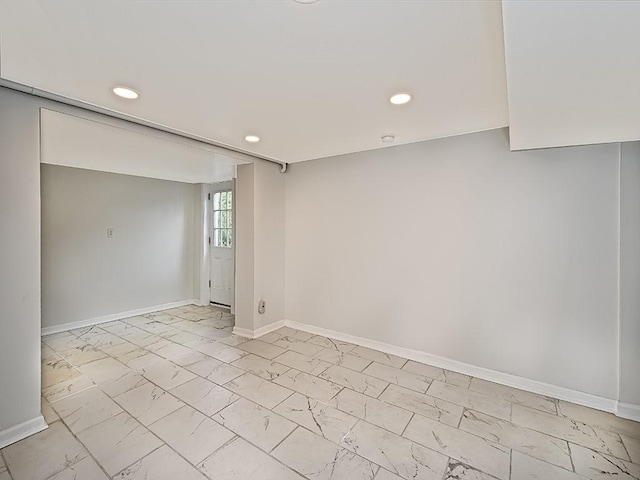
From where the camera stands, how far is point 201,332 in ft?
12.8

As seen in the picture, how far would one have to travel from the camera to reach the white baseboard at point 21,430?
1859 millimetres

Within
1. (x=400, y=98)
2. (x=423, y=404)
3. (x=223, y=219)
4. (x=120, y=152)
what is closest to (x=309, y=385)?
(x=423, y=404)

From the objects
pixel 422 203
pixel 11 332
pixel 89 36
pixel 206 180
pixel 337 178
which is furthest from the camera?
pixel 206 180

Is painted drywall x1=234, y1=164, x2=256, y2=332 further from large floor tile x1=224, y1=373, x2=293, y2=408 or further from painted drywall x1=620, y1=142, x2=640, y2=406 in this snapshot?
painted drywall x1=620, y1=142, x2=640, y2=406

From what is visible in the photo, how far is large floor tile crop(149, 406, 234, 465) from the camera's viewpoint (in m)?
1.83

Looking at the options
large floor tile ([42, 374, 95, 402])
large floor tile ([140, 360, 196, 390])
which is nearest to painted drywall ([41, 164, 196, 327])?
large floor tile ([42, 374, 95, 402])

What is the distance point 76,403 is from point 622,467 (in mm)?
3693

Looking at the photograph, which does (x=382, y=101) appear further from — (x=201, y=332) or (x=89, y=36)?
(x=201, y=332)

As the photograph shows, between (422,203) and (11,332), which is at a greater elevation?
(422,203)

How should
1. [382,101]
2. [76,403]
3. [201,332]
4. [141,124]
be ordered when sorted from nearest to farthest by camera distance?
[382,101] < [76,403] < [141,124] < [201,332]

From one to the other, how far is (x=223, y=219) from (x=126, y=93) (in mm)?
3317

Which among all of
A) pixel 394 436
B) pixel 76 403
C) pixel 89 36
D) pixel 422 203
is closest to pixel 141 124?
pixel 89 36

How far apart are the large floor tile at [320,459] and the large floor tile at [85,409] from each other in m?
1.34

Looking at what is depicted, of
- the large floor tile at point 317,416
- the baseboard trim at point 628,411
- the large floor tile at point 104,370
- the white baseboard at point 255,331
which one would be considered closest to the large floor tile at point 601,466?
the baseboard trim at point 628,411
